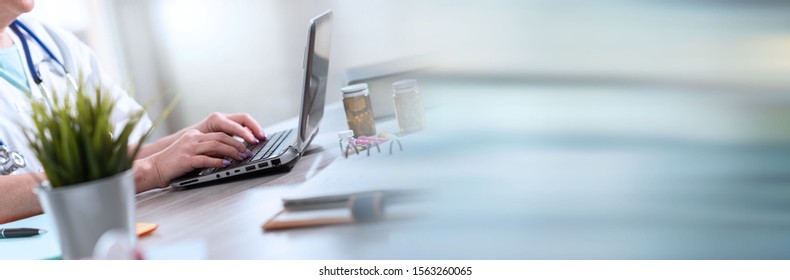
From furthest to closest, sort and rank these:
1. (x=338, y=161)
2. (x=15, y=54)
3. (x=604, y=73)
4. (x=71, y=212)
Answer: (x=15, y=54) → (x=338, y=161) → (x=604, y=73) → (x=71, y=212)

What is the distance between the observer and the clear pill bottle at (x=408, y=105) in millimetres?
995

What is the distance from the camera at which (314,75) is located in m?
1.03

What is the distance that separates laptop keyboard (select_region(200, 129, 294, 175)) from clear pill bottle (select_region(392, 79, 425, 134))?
17 centimetres

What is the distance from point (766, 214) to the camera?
22.8 inches

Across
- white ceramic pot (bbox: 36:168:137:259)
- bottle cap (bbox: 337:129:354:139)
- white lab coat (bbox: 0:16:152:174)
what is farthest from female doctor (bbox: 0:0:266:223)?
white ceramic pot (bbox: 36:168:137:259)

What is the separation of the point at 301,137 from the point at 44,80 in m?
0.53

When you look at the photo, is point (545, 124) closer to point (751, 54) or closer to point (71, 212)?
point (751, 54)

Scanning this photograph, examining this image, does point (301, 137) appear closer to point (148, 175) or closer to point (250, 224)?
point (148, 175)

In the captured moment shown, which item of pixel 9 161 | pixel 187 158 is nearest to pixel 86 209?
pixel 187 158

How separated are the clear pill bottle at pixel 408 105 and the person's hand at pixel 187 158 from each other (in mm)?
216

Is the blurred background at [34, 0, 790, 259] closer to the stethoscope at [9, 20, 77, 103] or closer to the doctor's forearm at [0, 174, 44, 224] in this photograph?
the doctor's forearm at [0, 174, 44, 224]

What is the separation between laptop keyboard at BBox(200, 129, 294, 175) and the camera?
37.2 inches

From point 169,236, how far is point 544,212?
346mm
